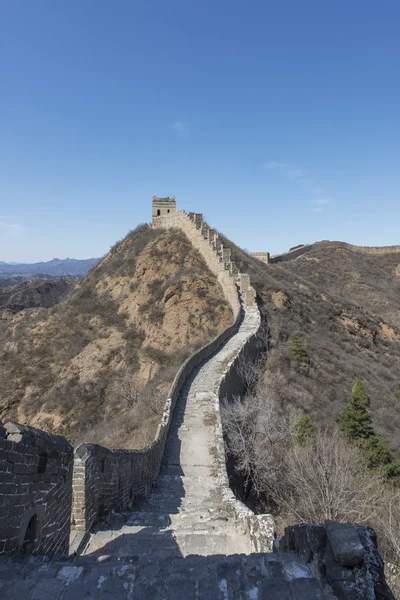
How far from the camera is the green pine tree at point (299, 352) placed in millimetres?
22127

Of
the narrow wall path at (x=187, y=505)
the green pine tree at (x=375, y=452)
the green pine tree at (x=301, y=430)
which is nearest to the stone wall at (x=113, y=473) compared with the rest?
the narrow wall path at (x=187, y=505)

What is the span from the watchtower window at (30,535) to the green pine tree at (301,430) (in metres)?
10.8

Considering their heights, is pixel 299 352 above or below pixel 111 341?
above

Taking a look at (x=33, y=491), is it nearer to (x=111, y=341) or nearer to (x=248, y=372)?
(x=248, y=372)

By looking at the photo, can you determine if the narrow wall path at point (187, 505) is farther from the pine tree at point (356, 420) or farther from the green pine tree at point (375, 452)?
the green pine tree at point (375, 452)

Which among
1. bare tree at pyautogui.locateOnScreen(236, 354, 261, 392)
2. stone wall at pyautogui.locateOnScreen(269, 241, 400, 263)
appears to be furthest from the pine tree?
stone wall at pyautogui.locateOnScreen(269, 241, 400, 263)

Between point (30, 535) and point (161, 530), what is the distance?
141 inches

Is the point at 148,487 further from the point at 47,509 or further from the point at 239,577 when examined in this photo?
the point at 239,577

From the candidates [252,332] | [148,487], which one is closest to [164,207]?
[252,332]

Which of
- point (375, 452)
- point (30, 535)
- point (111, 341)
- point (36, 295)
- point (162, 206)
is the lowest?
point (36, 295)

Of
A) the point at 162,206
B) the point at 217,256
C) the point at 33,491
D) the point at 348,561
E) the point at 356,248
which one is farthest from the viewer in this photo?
the point at 356,248

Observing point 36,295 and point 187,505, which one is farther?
point 36,295

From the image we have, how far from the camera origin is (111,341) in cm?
2906

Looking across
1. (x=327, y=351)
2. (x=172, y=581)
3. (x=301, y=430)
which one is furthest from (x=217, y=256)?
(x=172, y=581)
